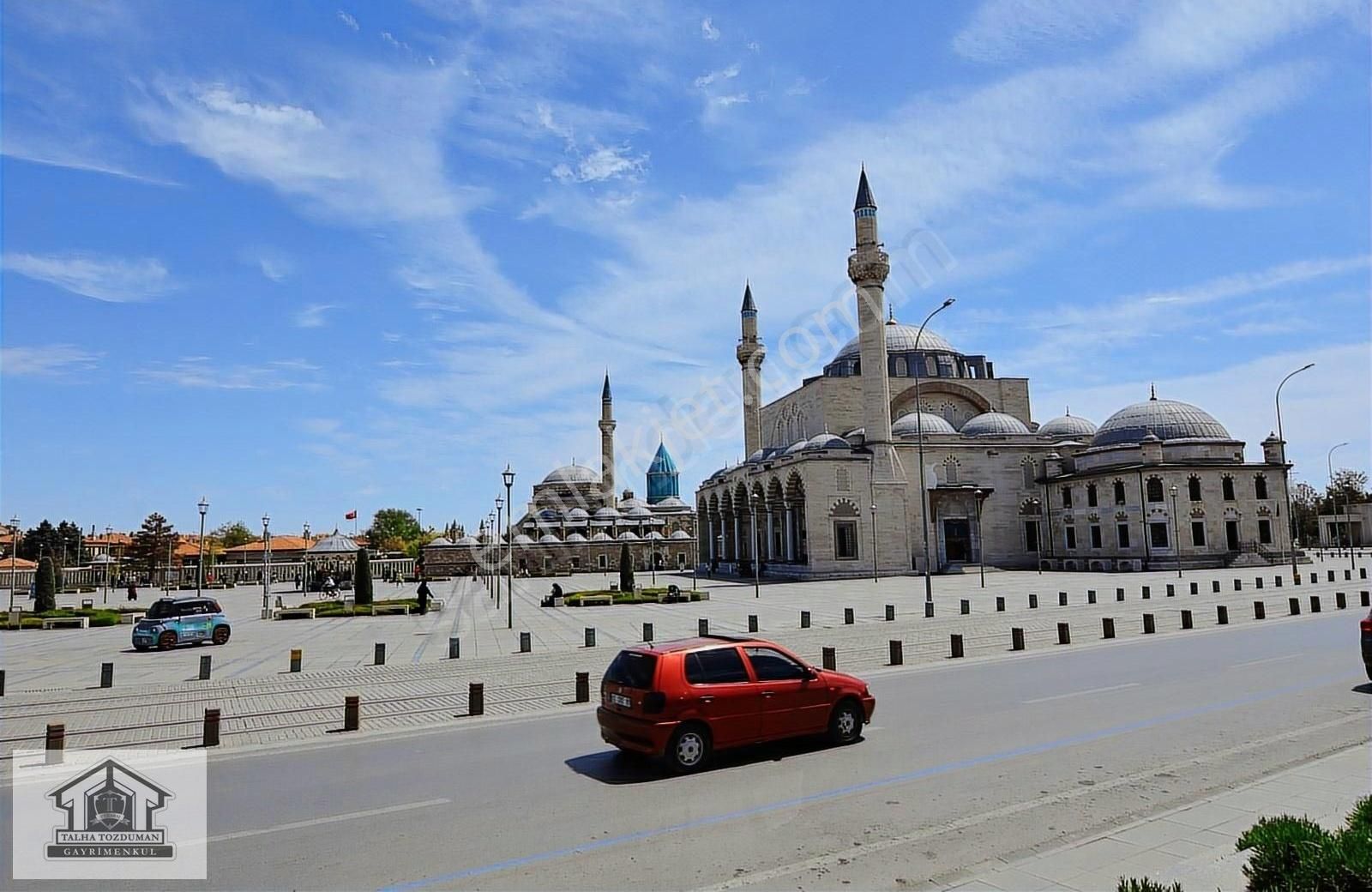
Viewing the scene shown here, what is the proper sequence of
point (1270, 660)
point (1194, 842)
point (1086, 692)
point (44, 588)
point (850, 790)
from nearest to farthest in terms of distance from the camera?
point (1194, 842), point (850, 790), point (1086, 692), point (1270, 660), point (44, 588)

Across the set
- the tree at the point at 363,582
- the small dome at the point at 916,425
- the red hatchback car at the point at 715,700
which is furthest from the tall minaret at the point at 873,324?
the red hatchback car at the point at 715,700

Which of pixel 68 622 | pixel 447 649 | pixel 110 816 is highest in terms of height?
pixel 110 816

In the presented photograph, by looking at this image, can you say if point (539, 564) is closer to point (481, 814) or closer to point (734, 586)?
point (734, 586)

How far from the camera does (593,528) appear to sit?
86062mm

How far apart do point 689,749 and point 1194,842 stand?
179 inches

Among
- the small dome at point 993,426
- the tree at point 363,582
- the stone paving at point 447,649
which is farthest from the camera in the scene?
the small dome at point 993,426

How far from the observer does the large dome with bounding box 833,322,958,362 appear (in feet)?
244

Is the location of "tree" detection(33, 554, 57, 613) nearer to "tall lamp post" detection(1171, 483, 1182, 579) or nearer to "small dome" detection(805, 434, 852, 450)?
"small dome" detection(805, 434, 852, 450)

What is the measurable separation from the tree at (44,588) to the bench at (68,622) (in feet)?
7.84

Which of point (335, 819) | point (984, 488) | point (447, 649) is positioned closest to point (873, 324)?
point (984, 488)

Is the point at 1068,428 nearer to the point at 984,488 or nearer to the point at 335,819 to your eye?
the point at 984,488

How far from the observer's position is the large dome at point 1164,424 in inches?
2279

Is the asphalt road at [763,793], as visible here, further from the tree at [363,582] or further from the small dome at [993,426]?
the small dome at [993,426]

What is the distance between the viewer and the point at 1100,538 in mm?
58188
